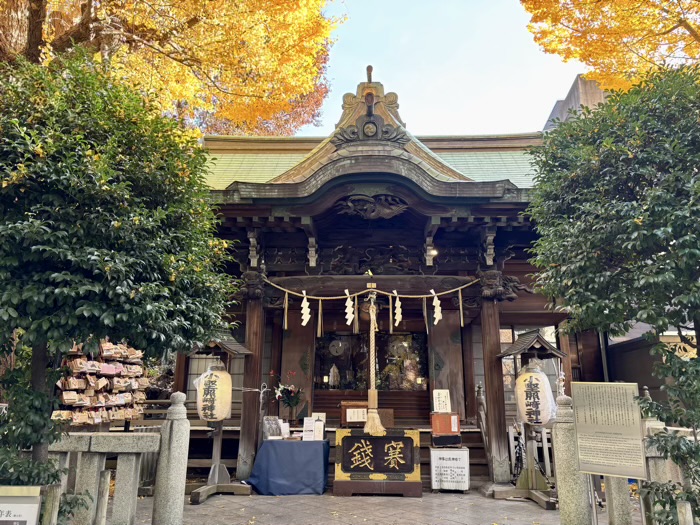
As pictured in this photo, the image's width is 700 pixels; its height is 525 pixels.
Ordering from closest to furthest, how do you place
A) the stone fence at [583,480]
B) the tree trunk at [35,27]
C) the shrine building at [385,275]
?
the stone fence at [583,480] → the tree trunk at [35,27] → the shrine building at [385,275]

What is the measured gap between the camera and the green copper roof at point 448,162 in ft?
38.7

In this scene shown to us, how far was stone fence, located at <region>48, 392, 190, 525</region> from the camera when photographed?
4.86m

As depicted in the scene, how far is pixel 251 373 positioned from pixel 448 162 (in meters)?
7.84

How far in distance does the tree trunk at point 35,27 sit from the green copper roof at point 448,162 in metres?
4.21

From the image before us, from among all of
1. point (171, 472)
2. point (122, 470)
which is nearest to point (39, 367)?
point (122, 470)

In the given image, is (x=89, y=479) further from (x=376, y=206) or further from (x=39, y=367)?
(x=376, y=206)

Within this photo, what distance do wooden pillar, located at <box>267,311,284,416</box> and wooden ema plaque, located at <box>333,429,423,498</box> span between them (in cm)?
341

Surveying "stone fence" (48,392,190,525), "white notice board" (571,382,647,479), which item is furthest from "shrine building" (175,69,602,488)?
"white notice board" (571,382,647,479)

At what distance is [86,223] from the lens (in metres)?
4.05

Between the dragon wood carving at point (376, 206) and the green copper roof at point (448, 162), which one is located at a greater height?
the green copper roof at point (448, 162)

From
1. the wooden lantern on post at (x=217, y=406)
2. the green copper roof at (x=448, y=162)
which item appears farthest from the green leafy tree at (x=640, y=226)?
the green copper roof at (x=448, y=162)

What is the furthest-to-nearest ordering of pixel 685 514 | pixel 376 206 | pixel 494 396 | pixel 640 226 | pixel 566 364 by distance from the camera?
pixel 566 364 → pixel 376 206 → pixel 494 396 → pixel 640 226 → pixel 685 514

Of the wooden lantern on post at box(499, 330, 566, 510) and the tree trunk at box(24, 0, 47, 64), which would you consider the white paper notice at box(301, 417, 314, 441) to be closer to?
the wooden lantern on post at box(499, 330, 566, 510)

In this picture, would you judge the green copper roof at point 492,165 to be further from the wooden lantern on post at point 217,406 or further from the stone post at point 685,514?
the stone post at point 685,514
